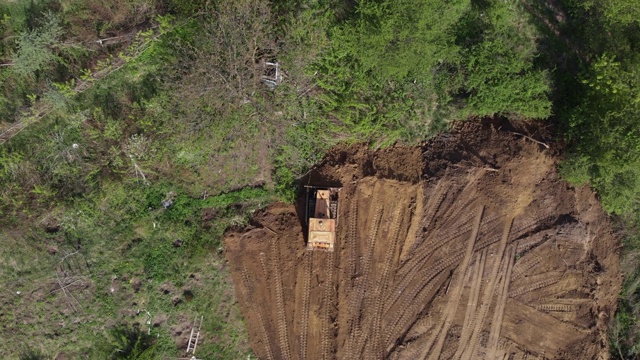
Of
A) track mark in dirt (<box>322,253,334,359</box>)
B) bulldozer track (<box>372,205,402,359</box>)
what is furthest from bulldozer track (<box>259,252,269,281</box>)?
bulldozer track (<box>372,205,402,359</box>)

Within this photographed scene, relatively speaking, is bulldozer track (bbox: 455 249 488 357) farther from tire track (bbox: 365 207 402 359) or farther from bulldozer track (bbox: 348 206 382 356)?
bulldozer track (bbox: 348 206 382 356)

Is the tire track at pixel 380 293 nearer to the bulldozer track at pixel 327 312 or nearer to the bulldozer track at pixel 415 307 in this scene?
the bulldozer track at pixel 415 307

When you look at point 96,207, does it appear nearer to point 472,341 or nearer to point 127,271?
point 127,271

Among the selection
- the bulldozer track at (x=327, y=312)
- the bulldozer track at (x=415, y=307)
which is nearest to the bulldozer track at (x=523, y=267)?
the bulldozer track at (x=415, y=307)

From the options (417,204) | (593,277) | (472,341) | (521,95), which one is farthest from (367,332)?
(521,95)

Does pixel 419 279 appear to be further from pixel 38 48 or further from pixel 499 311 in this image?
pixel 38 48

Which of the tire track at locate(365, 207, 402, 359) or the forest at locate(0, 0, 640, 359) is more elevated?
the forest at locate(0, 0, 640, 359)
